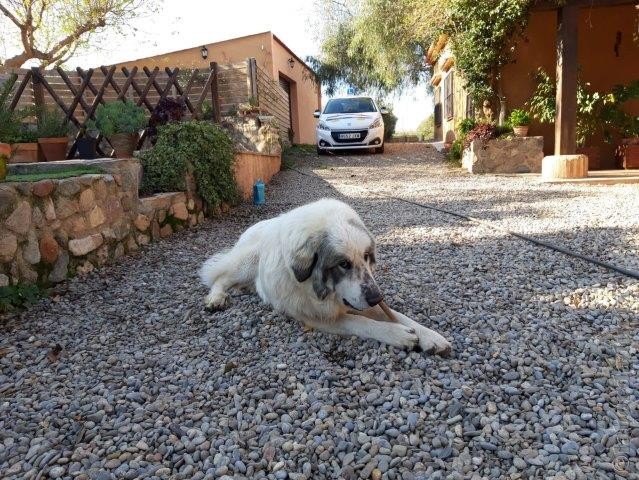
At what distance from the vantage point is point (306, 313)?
106 inches

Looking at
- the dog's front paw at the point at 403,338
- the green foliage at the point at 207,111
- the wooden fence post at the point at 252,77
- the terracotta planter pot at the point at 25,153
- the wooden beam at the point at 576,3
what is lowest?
the dog's front paw at the point at 403,338

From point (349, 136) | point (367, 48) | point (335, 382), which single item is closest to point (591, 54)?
point (349, 136)

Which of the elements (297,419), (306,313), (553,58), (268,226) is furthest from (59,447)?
(553,58)

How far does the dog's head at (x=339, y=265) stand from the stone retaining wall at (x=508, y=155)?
26.2 ft

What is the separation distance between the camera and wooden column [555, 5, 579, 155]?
8.39m

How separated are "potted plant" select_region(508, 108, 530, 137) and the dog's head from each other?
8.19m

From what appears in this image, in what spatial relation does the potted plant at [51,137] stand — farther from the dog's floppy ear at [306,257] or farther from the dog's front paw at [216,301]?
the dog's floppy ear at [306,257]

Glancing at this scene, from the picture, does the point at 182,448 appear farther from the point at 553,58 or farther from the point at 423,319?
the point at 553,58

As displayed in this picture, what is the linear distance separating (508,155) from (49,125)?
798 cm

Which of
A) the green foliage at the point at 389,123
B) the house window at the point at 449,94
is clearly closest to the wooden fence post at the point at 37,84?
the house window at the point at 449,94

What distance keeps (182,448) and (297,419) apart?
449 millimetres

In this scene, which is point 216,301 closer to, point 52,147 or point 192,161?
point 192,161

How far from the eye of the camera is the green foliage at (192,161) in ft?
17.9

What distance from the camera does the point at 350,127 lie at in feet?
44.4
